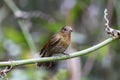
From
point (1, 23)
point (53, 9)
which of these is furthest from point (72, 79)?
point (53, 9)

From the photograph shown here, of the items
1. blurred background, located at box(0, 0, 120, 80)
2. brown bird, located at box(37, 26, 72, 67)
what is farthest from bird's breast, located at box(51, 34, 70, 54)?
blurred background, located at box(0, 0, 120, 80)

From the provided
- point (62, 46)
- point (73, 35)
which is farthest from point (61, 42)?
point (73, 35)

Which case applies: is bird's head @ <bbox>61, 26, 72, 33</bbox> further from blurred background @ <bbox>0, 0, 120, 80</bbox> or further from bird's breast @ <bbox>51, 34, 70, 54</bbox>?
blurred background @ <bbox>0, 0, 120, 80</bbox>

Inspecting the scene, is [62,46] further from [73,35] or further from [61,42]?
[73,35]

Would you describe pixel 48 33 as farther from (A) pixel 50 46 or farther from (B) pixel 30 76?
(A) pixel 50 46

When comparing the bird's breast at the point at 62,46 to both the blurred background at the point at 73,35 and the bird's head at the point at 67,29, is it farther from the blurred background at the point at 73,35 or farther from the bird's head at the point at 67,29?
the blurred background at the point at 73,35

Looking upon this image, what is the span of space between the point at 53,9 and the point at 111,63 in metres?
1.62

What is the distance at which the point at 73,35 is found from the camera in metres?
4.70

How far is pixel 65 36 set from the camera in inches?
115

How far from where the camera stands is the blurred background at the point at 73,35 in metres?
3.95

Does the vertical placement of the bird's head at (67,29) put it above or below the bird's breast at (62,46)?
above

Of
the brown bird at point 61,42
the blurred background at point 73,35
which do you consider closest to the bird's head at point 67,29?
the brown bird at point 61,42

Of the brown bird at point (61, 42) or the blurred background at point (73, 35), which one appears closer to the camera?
the brown bird at point (61, 42)

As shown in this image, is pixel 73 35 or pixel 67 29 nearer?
pixel 67 29
